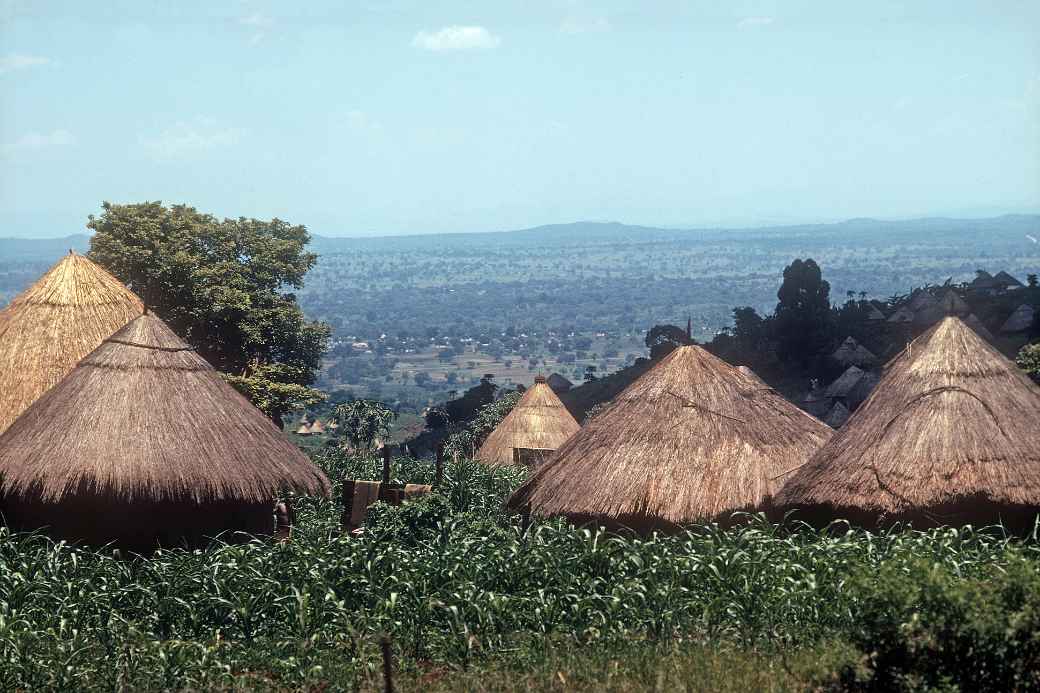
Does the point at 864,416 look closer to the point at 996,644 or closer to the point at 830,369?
the point at 996,644

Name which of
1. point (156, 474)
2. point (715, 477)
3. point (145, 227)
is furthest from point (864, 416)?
point (145, 227)

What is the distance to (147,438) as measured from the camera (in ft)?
49.1

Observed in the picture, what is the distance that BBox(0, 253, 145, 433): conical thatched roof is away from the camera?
63.4 ft

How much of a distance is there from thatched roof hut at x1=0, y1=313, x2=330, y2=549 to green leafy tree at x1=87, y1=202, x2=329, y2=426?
621 inches

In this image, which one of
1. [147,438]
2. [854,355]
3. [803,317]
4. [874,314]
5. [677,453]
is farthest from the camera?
[874,314]

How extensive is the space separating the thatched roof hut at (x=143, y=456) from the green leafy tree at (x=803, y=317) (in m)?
47.4

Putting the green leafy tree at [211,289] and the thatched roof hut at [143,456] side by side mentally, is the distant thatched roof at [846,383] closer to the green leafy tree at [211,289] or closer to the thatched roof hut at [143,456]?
the green leafy tree at [211,289]

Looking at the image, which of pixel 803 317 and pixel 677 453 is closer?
pixel 677 453

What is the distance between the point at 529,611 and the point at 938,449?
207 inches

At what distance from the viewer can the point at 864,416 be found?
14602mm

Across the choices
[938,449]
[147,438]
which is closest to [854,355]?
[938,449]

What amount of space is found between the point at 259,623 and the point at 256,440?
16.1 ft

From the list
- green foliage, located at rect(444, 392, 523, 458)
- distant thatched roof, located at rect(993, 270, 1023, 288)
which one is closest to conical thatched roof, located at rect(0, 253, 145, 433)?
green foliage, located at rect(444, 392, 523, 458)

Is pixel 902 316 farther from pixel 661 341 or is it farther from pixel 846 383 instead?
pixel 661 341
